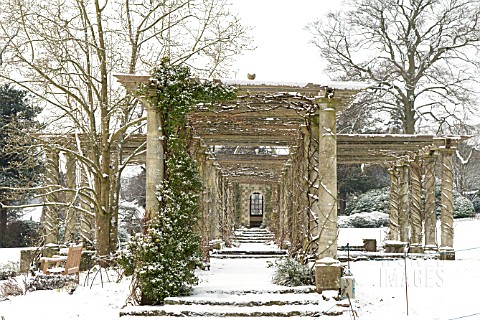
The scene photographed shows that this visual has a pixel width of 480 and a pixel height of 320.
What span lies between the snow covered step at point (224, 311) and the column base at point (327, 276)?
79 centimetres

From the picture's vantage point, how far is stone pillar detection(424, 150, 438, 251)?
54.6 ft

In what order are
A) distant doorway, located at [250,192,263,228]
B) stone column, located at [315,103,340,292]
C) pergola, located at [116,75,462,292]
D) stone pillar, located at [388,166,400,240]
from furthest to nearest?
distant doorway, located at [250,192,263,228] → stone pillar, located at [388,166,400,240] → pergola, located at [116,75,462,292] → stone column, located at [315,103,340,292]

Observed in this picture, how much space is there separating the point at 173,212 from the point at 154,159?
3.12 ft

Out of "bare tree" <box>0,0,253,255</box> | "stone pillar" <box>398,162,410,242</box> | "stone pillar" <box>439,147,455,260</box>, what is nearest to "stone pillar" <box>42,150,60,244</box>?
"bare tree" <box>0,0,253,255</box>

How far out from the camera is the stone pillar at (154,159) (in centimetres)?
926

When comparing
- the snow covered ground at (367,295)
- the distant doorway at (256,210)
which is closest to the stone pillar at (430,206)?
the snow covered ground at (367,295)

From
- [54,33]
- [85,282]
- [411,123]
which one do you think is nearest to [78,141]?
[54,33]

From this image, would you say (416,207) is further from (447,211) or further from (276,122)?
(276,122)

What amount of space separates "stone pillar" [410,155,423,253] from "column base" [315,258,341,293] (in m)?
9.17

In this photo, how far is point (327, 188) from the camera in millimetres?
9547

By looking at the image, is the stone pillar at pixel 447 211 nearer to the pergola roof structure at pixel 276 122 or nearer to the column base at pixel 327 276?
Answer: the pergola roof structure at pixel 276 122

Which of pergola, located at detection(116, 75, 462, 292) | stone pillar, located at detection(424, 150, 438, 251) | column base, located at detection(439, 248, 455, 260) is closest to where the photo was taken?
pergola, located at detection(116, 75, 462, 292)

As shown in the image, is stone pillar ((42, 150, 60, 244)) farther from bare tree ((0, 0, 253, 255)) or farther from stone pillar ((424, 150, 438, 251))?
stone pillar ((424, 150, 438, 251))

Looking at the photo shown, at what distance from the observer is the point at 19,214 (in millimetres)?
27938
